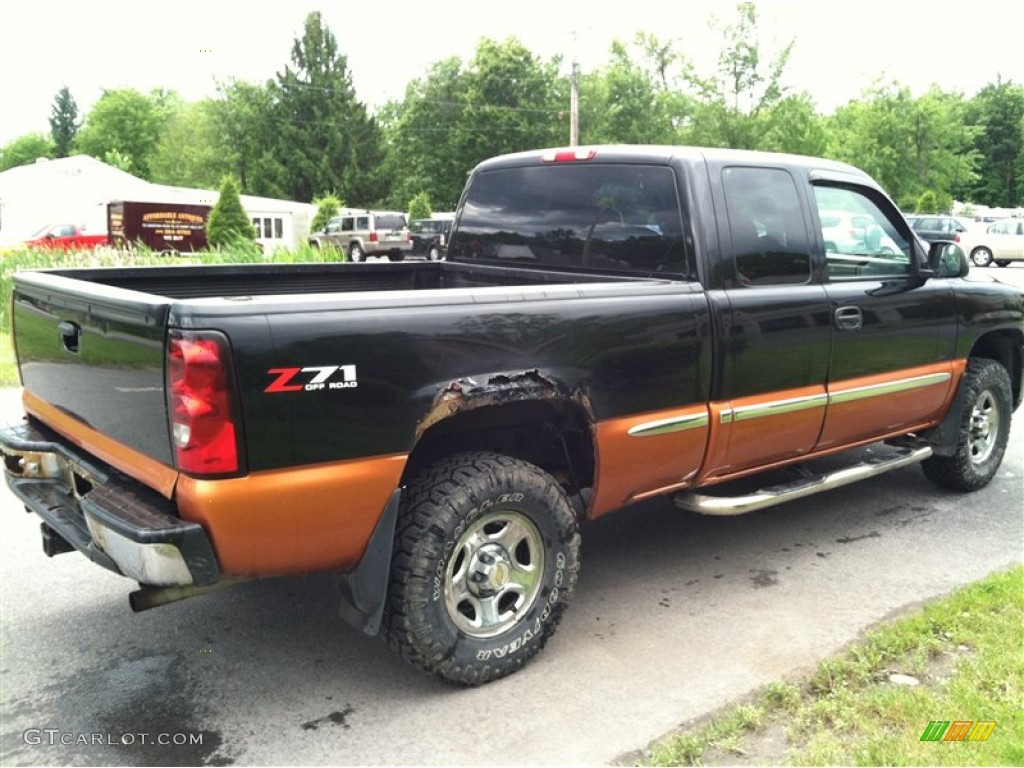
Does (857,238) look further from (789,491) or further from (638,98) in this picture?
(638,98)

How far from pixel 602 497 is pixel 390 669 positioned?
109cm

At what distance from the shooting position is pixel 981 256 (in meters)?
30.7

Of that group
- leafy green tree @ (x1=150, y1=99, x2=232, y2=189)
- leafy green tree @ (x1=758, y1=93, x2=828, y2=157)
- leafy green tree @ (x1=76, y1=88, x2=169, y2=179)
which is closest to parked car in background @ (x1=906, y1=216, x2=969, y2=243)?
leafy green tree @ (x1=758, y1=93, x2=828, y2=157)

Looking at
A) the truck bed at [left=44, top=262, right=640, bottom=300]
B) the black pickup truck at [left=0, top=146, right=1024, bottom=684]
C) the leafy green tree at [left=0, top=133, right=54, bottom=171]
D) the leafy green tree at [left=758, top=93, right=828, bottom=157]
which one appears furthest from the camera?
the leafy green tree at [left=0, top=133, right=54, bottom=171]

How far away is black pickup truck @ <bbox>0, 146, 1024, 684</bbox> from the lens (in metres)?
2.80

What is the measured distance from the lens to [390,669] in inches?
139

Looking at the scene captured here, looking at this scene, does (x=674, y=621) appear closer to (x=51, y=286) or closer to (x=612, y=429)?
(x=612, y=429)

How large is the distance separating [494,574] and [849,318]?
7.75ft

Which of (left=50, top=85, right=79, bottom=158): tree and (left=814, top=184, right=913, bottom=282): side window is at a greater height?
(left=50, top=85, right=79, bottom=158): tree

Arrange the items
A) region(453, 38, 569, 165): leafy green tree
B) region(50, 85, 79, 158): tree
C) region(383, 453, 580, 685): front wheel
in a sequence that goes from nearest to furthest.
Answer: region(383, 453, 580, 685): front wheel, region(453, 38, 569, 165): leafy green tree, region(50, 85, 79, 158): tree

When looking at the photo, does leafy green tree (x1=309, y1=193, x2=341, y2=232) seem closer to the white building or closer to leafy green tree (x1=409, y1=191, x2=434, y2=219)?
the white building

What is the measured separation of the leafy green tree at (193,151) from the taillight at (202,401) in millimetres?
59627

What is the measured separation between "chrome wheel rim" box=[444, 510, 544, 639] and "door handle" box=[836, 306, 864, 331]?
2.04 metres

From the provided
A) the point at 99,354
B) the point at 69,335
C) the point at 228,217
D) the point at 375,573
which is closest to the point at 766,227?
the point at 375,573
